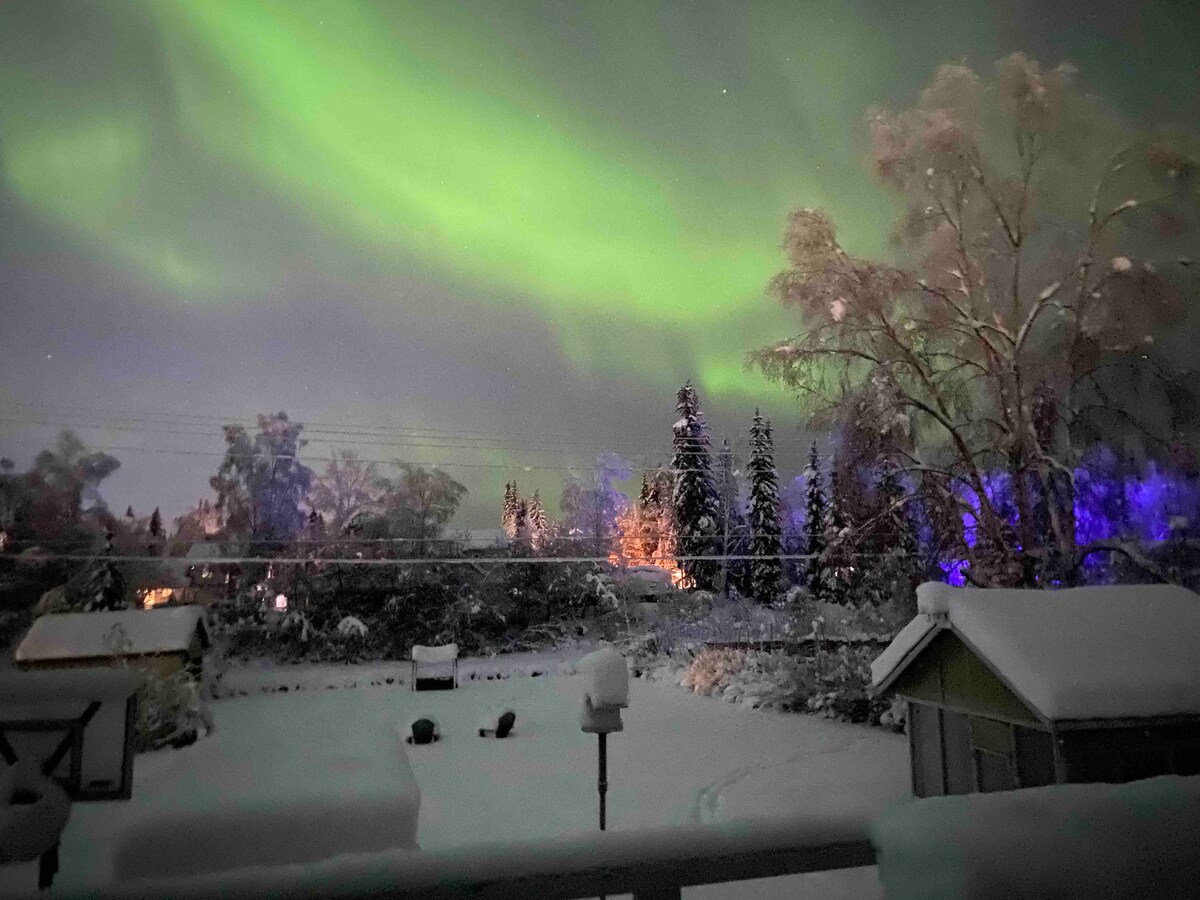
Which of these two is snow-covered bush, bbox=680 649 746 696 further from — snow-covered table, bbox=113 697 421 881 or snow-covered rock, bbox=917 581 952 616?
snow-covered table, bbox=113 697 421 881

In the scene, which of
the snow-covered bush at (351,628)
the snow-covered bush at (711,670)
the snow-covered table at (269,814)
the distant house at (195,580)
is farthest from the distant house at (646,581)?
the snow-covered table at (269,814)

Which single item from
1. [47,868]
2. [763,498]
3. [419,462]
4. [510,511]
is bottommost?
[47,868]

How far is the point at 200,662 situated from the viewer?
30.9 feet

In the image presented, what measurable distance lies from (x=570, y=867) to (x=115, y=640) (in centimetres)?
800

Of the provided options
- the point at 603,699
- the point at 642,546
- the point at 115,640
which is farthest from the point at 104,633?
the point at 642,546

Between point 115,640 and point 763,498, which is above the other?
point 763,498

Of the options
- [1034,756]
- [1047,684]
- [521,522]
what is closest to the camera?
[1047,684]

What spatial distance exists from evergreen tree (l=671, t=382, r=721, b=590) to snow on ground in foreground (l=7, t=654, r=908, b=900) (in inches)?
150

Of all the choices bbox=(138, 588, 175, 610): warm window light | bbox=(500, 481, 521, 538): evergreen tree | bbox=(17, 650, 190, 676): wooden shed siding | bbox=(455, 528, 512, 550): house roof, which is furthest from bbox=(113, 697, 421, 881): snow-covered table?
bbox=(455, 528, 512, 550): house roof

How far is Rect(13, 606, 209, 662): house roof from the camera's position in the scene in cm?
634

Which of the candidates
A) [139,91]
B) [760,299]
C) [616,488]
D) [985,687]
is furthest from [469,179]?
[616,488]

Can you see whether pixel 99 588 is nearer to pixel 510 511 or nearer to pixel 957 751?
pixel 510 511

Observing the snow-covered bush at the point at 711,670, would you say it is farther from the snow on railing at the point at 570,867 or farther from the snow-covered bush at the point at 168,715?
the snow on railing at the point at 570,867

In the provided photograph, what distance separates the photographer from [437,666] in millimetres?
12969
